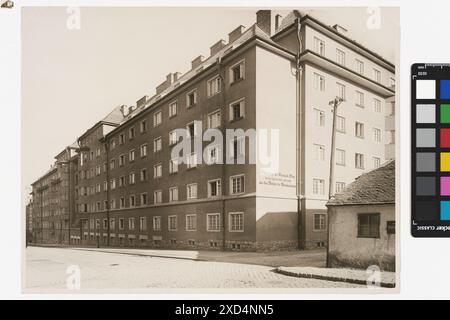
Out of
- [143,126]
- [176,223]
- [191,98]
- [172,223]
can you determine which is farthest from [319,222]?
[143,126]

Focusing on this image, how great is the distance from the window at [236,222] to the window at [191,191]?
80cm

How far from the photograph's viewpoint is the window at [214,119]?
729 centimetres

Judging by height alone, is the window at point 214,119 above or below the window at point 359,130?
above

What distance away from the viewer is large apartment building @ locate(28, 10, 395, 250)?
6914 millimetres

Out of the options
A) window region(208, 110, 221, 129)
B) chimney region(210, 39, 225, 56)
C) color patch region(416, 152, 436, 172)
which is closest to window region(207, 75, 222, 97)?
window region(208, 110, 221, 129)

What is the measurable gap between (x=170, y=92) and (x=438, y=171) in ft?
15.6

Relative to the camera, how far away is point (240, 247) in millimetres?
7121

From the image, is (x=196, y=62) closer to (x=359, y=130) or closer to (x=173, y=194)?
(x=173, y=194)

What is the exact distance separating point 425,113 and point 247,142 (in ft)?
9.20

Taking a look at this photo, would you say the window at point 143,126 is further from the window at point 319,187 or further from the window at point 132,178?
the window at point 319,187

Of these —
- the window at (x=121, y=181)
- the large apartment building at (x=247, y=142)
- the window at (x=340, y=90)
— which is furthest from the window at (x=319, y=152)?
the window at (x=121, y=181)
